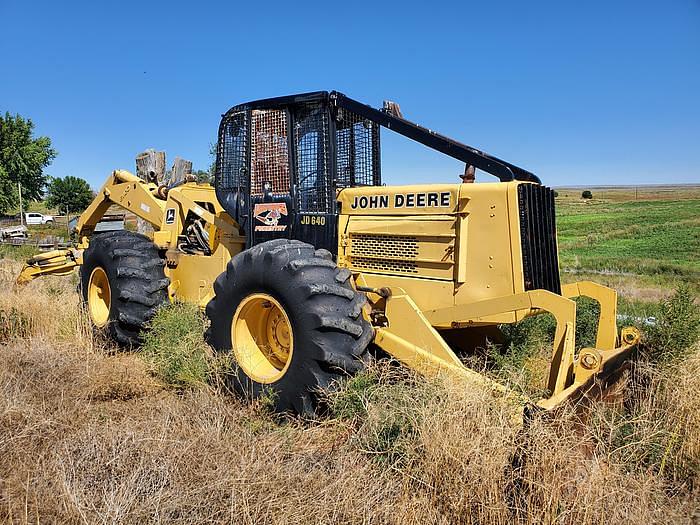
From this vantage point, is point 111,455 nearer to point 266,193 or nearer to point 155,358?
point 155,358

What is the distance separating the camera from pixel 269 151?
588 centimetres

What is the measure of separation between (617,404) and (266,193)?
12.3ft

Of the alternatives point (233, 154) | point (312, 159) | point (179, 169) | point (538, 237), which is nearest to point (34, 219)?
point (179, 169)

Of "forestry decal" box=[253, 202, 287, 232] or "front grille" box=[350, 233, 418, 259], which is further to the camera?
"forestry decal" box=[253, 202, 287, 232]

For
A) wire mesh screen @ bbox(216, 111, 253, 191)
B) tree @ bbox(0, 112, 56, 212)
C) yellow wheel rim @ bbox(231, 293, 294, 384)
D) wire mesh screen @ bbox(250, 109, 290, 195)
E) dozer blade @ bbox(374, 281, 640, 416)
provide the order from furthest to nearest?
1. tree @ bbox(0, 112, 56, 212)
2. wire mesh screen @ bbox(216, 111, 253, 191)
3. wire mesh screen @ bbox(250, 109, 290, 195)
4. yellow wheel rim @ bbox(231, 293, 294, 384)
5. dozer blade @ bbox(374, 281, 640, 416)

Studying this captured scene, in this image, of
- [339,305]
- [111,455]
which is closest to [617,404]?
[339,305]

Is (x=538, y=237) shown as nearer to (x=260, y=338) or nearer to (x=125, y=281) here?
(x=260, y=338)

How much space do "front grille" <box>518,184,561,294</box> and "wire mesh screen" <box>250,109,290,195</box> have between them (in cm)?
241

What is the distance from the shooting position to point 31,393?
14.7ft

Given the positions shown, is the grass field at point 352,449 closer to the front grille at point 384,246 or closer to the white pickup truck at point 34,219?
the front grille at point 384,246

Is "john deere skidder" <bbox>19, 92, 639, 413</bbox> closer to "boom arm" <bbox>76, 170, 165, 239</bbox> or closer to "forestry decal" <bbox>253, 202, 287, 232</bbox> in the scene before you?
"forestry decal" <bbox>253, 202, 287, 232</bbox>

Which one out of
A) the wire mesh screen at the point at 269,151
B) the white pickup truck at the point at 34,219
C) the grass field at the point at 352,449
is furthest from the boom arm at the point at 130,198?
the white pickup truck at the point at 34,219

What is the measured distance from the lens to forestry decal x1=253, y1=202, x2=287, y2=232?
5.76 meters

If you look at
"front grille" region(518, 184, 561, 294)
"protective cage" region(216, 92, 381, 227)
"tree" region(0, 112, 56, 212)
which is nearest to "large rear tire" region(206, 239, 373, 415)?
"protective cage" region(216, 92, 381, 227)
